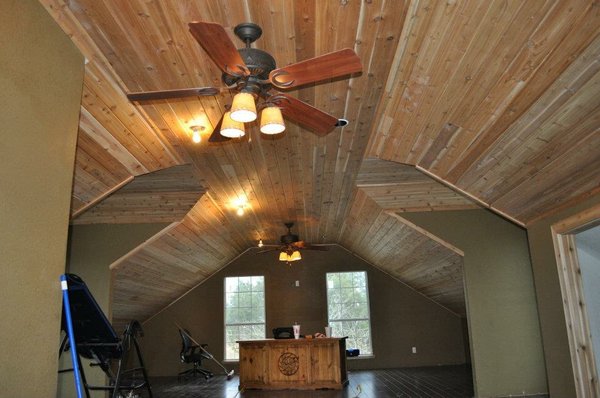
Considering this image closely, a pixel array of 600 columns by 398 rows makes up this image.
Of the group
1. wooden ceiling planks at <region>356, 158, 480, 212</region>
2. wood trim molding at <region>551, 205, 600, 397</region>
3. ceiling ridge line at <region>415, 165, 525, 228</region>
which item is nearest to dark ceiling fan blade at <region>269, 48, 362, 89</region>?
ceiling ridge line at <region>415, 165, 525, 228</region>

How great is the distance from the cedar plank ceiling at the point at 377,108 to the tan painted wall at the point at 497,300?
27 cm

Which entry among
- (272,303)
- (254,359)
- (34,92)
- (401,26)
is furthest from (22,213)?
(272,303)

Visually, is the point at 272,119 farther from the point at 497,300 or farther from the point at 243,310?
the point at 243,310

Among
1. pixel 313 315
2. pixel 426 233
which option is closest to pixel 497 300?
pixel 426 233

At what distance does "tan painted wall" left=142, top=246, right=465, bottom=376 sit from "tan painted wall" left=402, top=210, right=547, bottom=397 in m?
4.88

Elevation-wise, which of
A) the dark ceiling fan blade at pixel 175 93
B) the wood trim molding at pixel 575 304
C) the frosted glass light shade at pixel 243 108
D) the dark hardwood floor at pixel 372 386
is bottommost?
the dark hardwood floor at pixel 372 386

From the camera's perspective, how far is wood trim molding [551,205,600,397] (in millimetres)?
4785

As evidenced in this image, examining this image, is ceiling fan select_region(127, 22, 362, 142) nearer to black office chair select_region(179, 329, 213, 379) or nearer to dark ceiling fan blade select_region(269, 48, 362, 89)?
dark ceiling fan blade select_region(269, 48, 362, 89)

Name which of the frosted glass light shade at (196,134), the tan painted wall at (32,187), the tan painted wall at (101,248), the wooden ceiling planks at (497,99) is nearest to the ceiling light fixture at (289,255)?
the tan painted wall at (101,248)

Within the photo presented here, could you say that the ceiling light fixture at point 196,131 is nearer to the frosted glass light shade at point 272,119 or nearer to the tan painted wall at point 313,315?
the frosted glass light shade at point 272,119

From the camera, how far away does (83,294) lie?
3.26m

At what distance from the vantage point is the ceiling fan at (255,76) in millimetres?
2494

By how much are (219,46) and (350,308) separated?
10097mm

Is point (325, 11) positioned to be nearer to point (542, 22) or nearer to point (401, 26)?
point (401, 26)
